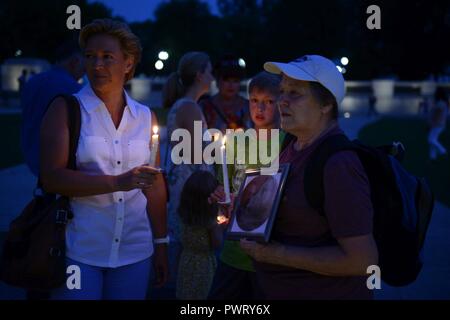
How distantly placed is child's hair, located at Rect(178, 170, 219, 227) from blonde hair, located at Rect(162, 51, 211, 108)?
829 mm

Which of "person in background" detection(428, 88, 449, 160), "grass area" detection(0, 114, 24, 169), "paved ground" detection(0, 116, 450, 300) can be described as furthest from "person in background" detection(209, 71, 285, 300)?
"person in background" detection(428, 88, 449, 160)

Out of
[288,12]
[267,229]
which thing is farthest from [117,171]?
[288,12]

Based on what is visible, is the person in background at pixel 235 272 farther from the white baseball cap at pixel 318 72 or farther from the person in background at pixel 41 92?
the person in background at pixel 41 92

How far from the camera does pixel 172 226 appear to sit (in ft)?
16.6

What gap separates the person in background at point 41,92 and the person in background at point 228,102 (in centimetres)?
115

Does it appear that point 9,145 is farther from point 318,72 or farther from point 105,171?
point 318,72

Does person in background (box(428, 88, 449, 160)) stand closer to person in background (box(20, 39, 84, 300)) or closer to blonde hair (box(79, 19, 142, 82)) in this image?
person in background (box(20, 39, 84, 300))

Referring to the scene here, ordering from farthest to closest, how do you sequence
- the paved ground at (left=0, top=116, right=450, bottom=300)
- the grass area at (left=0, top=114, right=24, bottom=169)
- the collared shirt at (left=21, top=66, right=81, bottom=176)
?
1. the grass area at (left=0, top=114, right=24, bottom=169)
2. the paved ground at (left=0, top=116, right=450, bottom=300)
3. the collared shirt at (left=21, top=66, right=81, bottom=176)

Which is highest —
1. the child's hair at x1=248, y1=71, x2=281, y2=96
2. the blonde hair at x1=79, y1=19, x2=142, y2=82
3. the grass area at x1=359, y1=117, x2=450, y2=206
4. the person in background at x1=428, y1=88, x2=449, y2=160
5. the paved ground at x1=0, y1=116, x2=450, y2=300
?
the blonde hair at x1=79, y1=19, x2=142, y2=82

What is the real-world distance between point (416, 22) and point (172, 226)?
56.2 metres

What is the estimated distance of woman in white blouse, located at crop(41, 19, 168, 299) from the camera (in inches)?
122

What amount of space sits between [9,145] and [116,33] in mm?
16470

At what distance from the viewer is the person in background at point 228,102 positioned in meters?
5.58

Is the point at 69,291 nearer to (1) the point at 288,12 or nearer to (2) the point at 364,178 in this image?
(2) the point at 364,178
